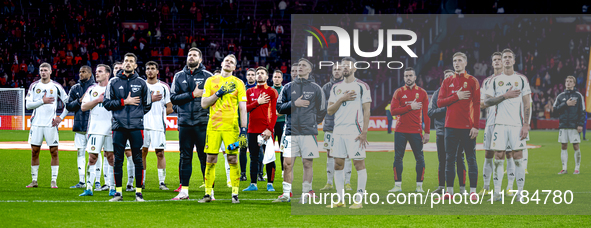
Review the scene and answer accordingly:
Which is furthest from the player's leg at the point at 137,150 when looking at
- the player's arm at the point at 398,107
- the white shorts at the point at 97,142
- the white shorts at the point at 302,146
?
the player's arm at the point at 398,107

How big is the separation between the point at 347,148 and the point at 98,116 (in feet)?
13.5

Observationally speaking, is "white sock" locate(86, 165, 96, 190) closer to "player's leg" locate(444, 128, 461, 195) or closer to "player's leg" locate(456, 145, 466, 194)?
"player's leg" locate(444, 128, 461, 195)

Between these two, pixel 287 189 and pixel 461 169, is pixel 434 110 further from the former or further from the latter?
pixel 287 189

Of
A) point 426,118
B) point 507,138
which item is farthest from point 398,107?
point 507,138

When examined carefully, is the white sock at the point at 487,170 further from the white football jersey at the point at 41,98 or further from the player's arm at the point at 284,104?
the white football jersey at the point at 41,98

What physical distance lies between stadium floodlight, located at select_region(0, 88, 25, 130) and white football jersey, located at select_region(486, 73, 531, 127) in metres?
21.5

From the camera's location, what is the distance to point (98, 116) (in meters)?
9.07

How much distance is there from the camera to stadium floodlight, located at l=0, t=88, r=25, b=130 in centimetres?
2386

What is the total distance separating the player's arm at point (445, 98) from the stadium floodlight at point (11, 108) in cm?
2066

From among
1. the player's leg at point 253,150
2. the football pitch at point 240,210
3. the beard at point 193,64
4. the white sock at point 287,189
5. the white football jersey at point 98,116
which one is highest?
the beard at point 193,64

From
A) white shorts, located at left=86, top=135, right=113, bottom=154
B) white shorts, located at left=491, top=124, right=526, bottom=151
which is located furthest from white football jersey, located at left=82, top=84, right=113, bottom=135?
white shorts, located at left=491, top=124, right=526, bottom=151

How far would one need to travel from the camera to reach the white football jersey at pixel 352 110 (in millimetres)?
7961

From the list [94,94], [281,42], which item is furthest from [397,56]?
[281,42]

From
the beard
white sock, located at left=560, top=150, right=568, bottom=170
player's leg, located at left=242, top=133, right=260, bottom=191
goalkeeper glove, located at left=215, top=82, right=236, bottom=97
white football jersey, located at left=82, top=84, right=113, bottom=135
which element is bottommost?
white sock, located at left=560, top=150, right=568, bottom=170
